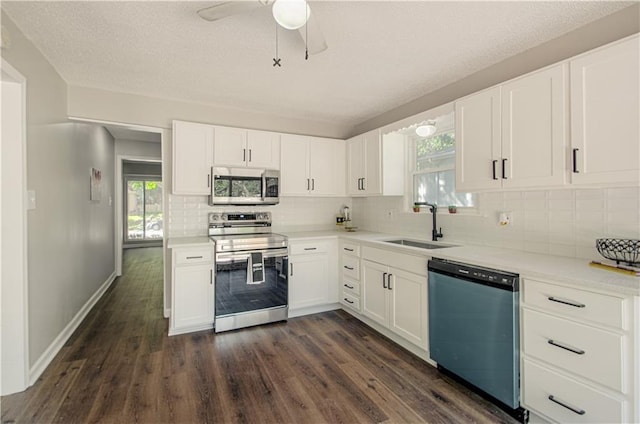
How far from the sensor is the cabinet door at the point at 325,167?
390 centimetres

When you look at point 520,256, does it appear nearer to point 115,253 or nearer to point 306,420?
point 306,420

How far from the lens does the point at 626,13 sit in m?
1.80

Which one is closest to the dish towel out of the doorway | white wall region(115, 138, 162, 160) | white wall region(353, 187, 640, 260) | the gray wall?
the gray wall

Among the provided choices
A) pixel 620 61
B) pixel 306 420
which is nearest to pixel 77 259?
pixel 306 420

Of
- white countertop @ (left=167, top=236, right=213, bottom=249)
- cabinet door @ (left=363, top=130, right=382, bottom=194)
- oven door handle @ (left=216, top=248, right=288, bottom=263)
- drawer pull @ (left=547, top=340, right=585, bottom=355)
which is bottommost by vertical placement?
drawer pull @ (left=547, top=340, right=585, bottom=355)

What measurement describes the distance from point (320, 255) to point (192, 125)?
6.68 feet

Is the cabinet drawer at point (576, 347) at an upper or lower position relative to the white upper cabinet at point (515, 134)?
lower

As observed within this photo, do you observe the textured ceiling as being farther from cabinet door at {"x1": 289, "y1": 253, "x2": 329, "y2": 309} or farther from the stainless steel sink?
cabinet door at {"x1": 289, "y1": 253, "x2": 329, "y2": 309}

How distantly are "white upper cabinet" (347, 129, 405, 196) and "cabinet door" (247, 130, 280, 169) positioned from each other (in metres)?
1.06

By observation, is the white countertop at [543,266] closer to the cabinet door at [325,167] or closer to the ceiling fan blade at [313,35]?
the cabinet door at [325,167]

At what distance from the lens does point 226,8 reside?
1464 millimetres

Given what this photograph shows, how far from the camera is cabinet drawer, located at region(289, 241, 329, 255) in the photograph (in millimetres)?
3387

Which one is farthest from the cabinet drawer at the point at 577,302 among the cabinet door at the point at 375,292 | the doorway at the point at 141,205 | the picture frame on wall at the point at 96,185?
the doorway at the point at 141,205

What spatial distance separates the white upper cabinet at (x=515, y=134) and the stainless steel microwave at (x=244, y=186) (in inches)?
80.6
